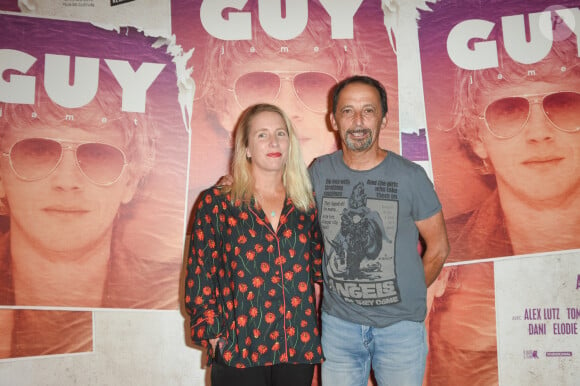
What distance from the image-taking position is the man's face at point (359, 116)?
6.60 feet

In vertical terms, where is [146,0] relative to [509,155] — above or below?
above

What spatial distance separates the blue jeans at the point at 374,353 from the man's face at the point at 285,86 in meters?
1.36

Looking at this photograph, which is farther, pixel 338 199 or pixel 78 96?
pixel 78 96

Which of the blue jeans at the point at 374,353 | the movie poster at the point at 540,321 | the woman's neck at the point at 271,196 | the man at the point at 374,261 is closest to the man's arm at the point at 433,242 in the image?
the man at the point at 374,261

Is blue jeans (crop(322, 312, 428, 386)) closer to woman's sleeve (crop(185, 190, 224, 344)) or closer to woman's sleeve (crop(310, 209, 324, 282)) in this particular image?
woman's sleeve (crop(310, 209, 324, 282))

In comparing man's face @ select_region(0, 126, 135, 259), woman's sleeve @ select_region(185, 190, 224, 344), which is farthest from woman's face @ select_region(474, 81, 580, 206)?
man's face @ select_region(0, 126, 135, 259)

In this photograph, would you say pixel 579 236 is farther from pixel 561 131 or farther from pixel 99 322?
pixel 99 322

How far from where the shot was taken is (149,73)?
2764 millimetres

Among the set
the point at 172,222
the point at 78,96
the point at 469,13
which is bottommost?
the point at 172,222

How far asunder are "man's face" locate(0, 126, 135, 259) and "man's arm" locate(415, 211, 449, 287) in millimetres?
1805

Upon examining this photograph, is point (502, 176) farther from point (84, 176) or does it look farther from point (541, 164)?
point (84, 176)

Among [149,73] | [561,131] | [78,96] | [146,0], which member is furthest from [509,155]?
[78,96]

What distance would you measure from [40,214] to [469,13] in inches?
118

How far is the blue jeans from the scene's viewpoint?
6.35 feet
